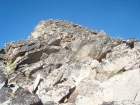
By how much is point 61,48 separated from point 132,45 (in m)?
15.8

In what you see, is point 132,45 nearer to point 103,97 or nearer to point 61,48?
point 103,97

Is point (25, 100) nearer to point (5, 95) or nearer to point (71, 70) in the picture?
point (5, 95)

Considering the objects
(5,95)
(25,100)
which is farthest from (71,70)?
(25,100)

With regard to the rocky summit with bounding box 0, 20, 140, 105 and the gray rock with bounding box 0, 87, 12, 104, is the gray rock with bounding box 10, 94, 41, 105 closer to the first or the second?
the rocky summit with bounding box 0, 20, 140, 105

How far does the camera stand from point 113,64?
67.4 feet

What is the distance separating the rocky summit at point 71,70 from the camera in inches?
623

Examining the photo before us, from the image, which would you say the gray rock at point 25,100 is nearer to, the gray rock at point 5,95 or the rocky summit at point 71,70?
the rocky summit at point 71,70

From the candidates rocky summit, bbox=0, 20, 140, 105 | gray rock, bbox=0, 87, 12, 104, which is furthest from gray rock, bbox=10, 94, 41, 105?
gray rock, bbox=0, 87, 12, 104

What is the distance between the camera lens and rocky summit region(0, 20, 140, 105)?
15.8 metres

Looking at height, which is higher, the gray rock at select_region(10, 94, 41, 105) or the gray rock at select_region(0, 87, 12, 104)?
the gray rock at select_region(0, 87, 12, 104)

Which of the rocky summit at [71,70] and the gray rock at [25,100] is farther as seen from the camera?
the rocky summit at [71,70]

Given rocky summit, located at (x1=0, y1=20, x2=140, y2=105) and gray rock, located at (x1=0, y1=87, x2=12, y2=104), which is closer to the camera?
rocky summit, located at (x1=0, y1=20, x2=140, y2=105)

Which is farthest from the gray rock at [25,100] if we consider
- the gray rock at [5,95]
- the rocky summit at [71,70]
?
the gray rock at [5,95]

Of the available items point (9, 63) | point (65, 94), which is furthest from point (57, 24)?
point (65, 94)
